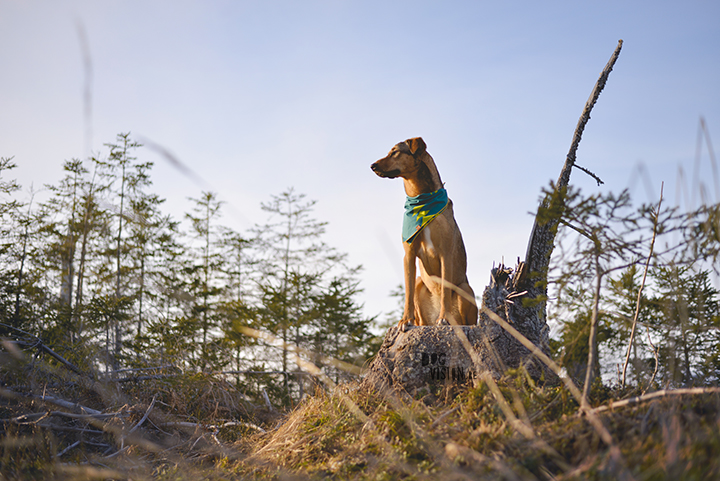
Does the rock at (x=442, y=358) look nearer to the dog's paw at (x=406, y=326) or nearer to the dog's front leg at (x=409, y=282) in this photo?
the dog's paw at (x=406, y=326)

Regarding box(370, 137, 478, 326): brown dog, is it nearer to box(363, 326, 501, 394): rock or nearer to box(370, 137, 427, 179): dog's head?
box(370, 137, 427, 179): dog's head

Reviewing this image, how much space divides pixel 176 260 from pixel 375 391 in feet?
42.1

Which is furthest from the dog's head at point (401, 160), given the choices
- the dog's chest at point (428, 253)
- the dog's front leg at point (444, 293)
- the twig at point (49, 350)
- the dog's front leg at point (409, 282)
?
the twig at point (49, 350)

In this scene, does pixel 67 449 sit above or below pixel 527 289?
below

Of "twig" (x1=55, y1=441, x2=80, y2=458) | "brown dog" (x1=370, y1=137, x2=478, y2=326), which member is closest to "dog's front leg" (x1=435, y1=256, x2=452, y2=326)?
"brown dog" (x1=370, y1=137, x2=478, y2=326)

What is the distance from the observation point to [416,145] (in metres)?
4.40

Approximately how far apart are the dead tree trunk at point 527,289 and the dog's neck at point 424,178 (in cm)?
117

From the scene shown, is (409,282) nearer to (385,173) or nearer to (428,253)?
(428,253)

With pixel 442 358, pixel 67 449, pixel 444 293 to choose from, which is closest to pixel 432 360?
pixel 442 358

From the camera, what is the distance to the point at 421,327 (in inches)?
168

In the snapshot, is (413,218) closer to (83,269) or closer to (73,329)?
(73,329)

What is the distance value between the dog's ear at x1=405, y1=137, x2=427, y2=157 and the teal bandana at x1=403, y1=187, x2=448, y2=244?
45cm

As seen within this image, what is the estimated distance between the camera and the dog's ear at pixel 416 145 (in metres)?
4.39

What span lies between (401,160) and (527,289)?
6.22 feet
